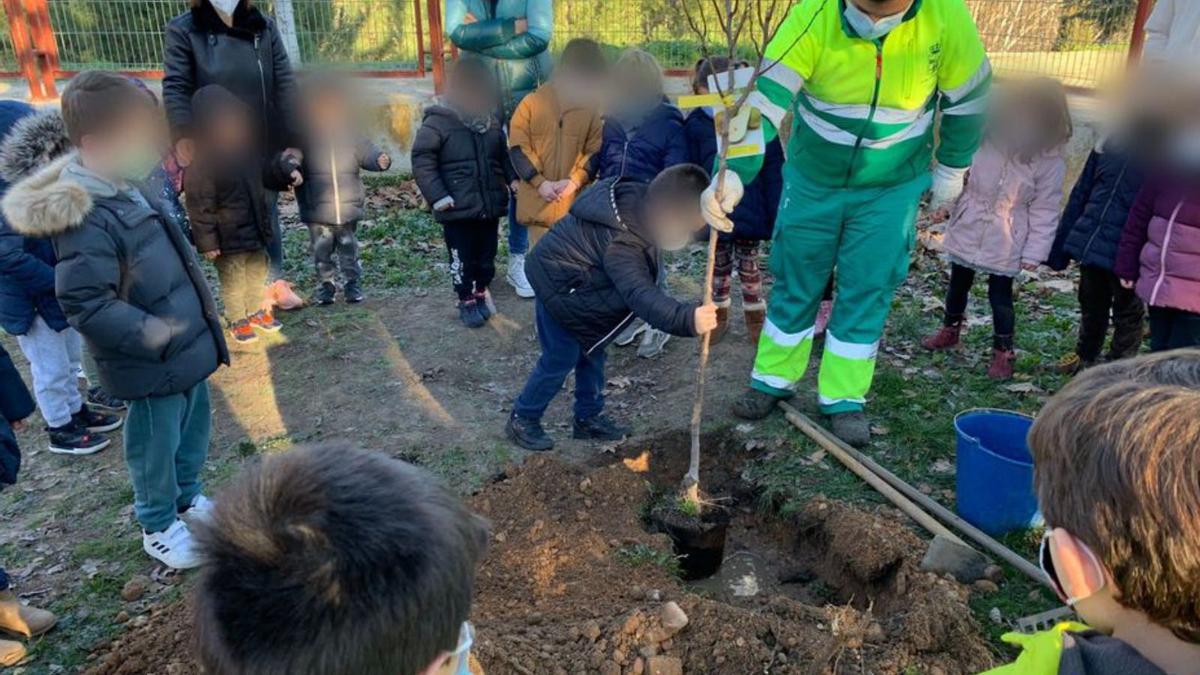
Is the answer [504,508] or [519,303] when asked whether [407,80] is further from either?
[504,508]

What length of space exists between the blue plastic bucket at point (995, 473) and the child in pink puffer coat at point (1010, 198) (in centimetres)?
148

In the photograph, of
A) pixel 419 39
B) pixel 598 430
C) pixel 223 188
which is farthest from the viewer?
pixel 419 39

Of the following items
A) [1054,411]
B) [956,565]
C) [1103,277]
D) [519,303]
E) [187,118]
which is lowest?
[519,303]

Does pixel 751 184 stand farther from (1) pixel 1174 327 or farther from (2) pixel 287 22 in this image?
(2) pixel 287 22

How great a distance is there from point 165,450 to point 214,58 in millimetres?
2836

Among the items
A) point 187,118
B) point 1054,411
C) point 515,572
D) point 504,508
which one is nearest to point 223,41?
point 187,118

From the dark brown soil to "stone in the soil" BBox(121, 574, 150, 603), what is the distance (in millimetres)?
269

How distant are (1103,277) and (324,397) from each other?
4.50 metres

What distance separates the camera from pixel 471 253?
603 cm

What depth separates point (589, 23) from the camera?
1121 centimetres

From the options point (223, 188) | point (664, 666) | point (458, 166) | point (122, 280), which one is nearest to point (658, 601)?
point (664, 666)

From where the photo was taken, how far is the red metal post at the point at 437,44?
10078mm

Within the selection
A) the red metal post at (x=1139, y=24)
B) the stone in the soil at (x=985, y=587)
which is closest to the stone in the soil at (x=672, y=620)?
the stone in the soil at (x=985, y=587)

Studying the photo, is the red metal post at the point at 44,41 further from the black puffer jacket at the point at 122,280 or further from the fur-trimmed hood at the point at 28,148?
the black puffer jacket at the point at 122,280
